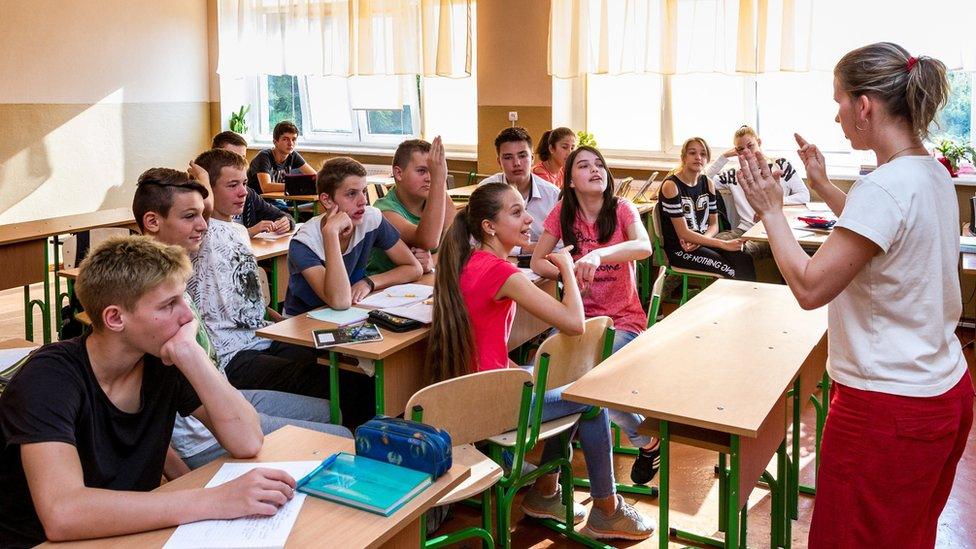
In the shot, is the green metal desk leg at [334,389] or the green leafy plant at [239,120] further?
the green leafy plant at [239,120]

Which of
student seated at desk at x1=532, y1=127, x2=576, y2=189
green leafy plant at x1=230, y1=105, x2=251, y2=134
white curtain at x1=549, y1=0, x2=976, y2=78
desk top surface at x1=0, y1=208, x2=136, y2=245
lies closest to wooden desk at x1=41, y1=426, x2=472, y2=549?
desk top surface at x1=0, y1=208, x2=136, y2=245

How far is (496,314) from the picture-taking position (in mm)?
2727

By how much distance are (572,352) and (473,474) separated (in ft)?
1.66

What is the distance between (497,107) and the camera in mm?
7172

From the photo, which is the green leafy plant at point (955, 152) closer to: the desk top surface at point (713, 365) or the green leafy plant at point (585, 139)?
the green leafy plant at point (585, 139)

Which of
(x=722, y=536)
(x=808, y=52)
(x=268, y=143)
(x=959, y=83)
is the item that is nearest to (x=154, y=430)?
(x=722, y=536)

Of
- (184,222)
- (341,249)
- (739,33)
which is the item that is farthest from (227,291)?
(739,33)

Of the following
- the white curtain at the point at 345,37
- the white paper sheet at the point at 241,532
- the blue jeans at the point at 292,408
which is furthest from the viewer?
the white curtain at the point at 345,37

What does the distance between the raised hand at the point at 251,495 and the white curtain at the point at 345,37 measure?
6.07 meters

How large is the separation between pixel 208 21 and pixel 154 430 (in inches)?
304

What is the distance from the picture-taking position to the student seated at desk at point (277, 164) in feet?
22.4

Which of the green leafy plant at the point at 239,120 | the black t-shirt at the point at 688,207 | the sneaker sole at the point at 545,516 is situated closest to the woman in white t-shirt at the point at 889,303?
the sneaker sole at the point at 545,516

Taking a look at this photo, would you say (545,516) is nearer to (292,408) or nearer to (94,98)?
(292,408)

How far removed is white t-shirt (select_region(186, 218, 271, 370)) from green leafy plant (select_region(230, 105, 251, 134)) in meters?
5.78
